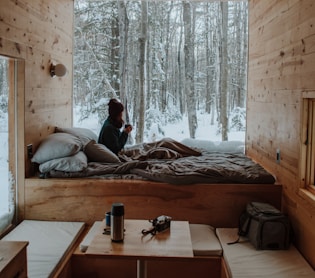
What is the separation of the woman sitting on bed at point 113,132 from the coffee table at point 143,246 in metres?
1.94

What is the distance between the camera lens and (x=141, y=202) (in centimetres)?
373

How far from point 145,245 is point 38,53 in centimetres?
233

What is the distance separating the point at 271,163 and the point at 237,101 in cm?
173

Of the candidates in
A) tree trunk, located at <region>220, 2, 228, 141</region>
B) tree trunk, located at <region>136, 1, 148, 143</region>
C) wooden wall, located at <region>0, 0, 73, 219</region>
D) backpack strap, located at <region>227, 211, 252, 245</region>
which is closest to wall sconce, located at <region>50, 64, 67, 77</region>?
wooden wall, located at <region>0, 0, 73, 219</region>

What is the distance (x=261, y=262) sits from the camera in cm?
295

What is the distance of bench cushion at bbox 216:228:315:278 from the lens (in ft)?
9.12

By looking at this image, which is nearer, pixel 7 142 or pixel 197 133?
pixel 7 142

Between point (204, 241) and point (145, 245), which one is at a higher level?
point (145, 245)

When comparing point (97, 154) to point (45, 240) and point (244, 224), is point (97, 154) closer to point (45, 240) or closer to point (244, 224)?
point (45, 240)

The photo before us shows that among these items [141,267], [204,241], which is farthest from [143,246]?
[204,241]

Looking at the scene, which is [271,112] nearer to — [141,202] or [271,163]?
[271,163]

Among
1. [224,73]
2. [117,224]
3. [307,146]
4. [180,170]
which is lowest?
[117,224]

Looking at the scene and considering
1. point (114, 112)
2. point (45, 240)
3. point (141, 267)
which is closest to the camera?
point (141, 267)

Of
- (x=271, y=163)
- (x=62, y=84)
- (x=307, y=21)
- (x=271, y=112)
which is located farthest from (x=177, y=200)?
(x=62, y=84)
